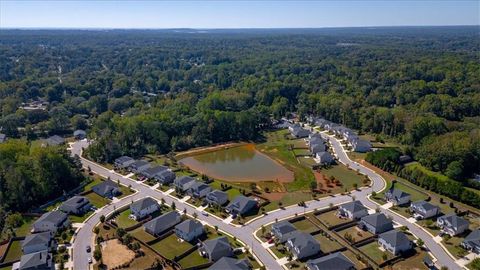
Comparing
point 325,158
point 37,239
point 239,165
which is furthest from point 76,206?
point 325,158

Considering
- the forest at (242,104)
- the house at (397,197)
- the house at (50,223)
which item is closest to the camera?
the house at (50,223)

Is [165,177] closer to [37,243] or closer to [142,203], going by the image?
[142,203]

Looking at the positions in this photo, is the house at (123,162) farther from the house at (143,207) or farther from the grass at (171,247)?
the grass at (171,247)

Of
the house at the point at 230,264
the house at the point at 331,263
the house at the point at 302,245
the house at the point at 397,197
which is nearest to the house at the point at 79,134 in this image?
the house at the point at 230,264

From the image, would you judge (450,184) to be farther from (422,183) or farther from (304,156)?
(304,156)

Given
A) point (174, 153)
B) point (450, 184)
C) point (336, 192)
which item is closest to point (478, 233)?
point (450, 184)

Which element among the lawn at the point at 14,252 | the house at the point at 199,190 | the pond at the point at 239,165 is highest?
the house at the point at 199,190

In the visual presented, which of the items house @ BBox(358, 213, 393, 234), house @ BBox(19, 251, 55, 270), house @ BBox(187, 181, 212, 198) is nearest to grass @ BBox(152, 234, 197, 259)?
house @ BBox(19, 251, 55, 270)
